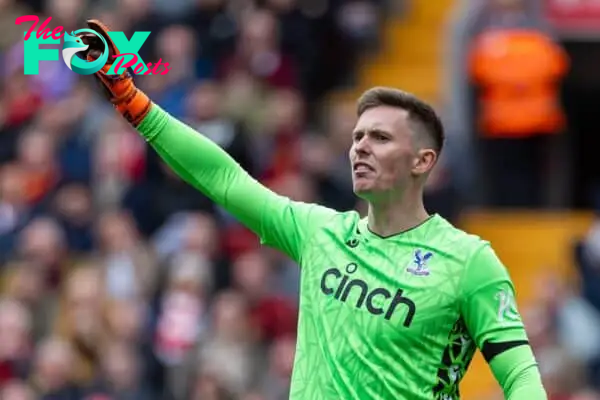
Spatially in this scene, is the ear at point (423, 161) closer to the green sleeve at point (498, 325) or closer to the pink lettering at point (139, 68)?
the green sleeve at point (498, 325)

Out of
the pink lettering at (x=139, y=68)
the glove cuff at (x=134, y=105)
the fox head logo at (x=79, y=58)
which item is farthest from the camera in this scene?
the pink lettering at (x=139, y=68)

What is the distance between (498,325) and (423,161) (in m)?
0.76

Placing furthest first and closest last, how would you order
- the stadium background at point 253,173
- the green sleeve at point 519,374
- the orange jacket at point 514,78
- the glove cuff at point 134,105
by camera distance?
the orange jacket at point 514,78 < the stadium background at point 253,173 < the glove cuff at point 134,105 < the green sleeve at point 519,374

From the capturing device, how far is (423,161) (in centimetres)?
674

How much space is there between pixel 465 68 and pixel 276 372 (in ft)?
9.73

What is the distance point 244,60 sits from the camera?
1485 cm

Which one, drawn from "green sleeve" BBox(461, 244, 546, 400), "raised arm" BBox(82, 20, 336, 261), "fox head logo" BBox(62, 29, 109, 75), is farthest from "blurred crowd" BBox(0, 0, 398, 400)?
"green sleeve" BBox(461, 244, 546, 400)

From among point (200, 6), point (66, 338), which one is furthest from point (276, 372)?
point (200, 6)

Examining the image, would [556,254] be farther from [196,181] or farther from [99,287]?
[196,181]

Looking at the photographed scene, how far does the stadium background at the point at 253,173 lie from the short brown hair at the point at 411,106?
5.00 metres

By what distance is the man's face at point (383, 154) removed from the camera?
664 cm

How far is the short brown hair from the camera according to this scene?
6.70 m

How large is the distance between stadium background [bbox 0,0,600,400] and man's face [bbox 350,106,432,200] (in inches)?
199

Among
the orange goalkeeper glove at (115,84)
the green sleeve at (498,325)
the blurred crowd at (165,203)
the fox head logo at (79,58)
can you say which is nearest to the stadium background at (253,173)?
the blurred crowd at (165,203)
